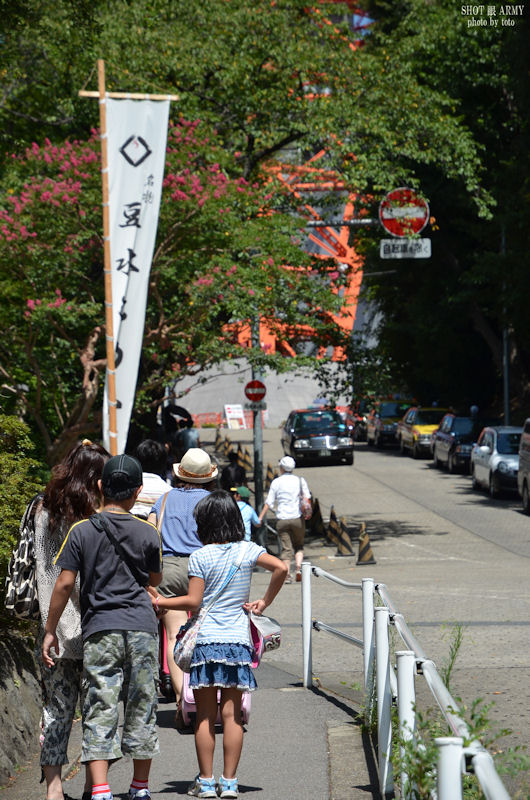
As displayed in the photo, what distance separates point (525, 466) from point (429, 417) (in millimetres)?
19153

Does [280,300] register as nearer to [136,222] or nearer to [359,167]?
[359,167]

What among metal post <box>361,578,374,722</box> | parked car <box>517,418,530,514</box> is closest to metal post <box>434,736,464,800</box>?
metal post <box>361,578,374,722</box>

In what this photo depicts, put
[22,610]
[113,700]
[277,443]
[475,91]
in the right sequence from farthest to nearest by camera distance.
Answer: [277,443] < [475,91] < [22,610] < [113,700]

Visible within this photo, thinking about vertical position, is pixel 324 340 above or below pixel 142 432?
above

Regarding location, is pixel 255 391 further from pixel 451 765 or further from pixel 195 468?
pixel 451 765

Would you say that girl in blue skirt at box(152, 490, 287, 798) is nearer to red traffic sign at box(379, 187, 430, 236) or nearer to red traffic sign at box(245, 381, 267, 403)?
red traffic sign at box(379, 187, 430, 236)

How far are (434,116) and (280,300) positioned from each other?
5392mm

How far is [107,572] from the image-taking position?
5.17 meters

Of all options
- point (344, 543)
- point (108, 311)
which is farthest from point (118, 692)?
point (344, 543)

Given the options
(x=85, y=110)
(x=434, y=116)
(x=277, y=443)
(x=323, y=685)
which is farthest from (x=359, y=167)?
(x=277, y=443)

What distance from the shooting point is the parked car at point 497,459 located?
28.3 meters

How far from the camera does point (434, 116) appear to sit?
21766 mm

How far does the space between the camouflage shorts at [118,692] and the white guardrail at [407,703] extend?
1140mm

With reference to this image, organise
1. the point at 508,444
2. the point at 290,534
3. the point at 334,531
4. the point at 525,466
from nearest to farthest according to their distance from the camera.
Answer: the point at 290,534
the point at 334,531
the point at 525,466
the point at 508,444
